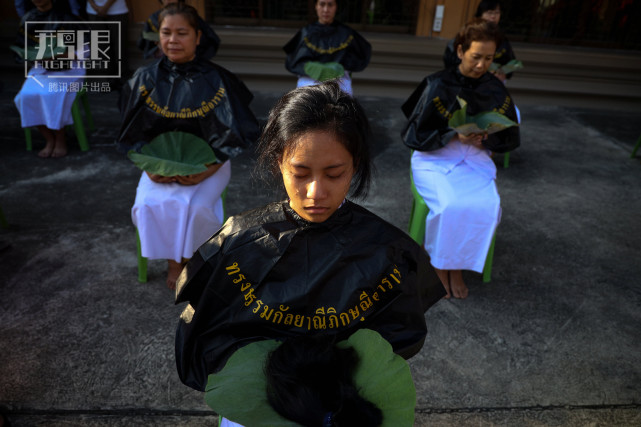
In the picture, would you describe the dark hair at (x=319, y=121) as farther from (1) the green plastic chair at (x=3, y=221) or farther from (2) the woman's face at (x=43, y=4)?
(2) the woman's face at (x=43, y=4)

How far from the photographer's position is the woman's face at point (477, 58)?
255cm

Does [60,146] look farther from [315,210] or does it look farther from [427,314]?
[315,210]

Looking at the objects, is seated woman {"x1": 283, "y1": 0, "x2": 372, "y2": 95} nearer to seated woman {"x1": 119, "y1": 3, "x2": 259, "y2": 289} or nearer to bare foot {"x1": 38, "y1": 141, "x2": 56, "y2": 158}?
seated woman {"x1": 119, "y1": 3, "x2": 259, "y2": 289}

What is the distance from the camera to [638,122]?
647cm

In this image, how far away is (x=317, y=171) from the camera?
4.14ft

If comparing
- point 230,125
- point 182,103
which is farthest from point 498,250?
point 182,103

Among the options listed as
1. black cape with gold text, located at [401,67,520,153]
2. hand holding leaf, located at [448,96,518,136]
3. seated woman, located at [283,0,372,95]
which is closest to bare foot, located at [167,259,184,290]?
black cape with gold text, located at [401,67,520,153]

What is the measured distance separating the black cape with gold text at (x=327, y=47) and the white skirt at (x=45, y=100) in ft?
7.41

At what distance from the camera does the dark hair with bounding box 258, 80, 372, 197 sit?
1262 millimetres

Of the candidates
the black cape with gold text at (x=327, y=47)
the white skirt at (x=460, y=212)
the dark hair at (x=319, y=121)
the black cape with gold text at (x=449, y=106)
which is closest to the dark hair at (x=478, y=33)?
the black cape with gold text at (x=449, y=106)

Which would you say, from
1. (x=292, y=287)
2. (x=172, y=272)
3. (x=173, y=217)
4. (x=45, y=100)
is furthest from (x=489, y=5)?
(x=45, y=100)

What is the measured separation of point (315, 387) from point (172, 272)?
1.85 m

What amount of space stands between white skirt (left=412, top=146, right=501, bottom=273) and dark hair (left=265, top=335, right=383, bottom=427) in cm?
157

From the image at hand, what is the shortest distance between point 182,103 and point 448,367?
2052 millimetres
